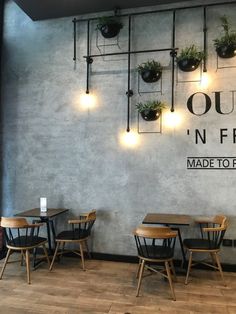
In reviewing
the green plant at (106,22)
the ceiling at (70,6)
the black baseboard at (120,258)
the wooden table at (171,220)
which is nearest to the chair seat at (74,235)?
→ the black baseboard at (120,258)

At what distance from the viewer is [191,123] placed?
13.6ft

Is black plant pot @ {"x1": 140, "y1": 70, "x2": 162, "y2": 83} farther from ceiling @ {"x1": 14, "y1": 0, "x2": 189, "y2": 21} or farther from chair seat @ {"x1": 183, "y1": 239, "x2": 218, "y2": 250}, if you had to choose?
chair seat @ {"x1": 183, "y1": 239, "x2": 218, "y2": 250}

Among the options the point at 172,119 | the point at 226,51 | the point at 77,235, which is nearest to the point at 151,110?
the point at 172,119

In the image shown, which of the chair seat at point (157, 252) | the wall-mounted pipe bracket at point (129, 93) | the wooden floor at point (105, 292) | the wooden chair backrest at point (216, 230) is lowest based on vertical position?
Answer: the wooden floor at point (105, 292)

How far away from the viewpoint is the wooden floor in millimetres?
2881

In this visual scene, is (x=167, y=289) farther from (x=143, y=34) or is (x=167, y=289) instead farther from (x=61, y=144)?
(x=143, y=34)

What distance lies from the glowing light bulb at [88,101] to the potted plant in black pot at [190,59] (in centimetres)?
137

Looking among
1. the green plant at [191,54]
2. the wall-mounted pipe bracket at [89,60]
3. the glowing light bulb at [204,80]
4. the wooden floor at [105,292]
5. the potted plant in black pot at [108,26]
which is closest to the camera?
the wooden floor at [105,292]

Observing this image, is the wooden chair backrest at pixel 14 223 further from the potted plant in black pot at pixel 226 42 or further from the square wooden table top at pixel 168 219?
the potted plant in black pot at pixel 226 42

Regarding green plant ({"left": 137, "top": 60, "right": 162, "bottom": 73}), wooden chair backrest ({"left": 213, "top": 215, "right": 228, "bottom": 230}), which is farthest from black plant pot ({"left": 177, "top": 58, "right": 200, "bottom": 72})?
wooden chair backrest ({"left": 213, "top": 215, "right": 228, "bottom": 230})

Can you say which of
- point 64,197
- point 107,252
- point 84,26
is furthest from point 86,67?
point 107,252

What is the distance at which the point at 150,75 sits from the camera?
4.14 metres

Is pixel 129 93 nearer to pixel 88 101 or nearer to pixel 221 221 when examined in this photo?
pixel 88 101

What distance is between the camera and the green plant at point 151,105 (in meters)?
4.11
